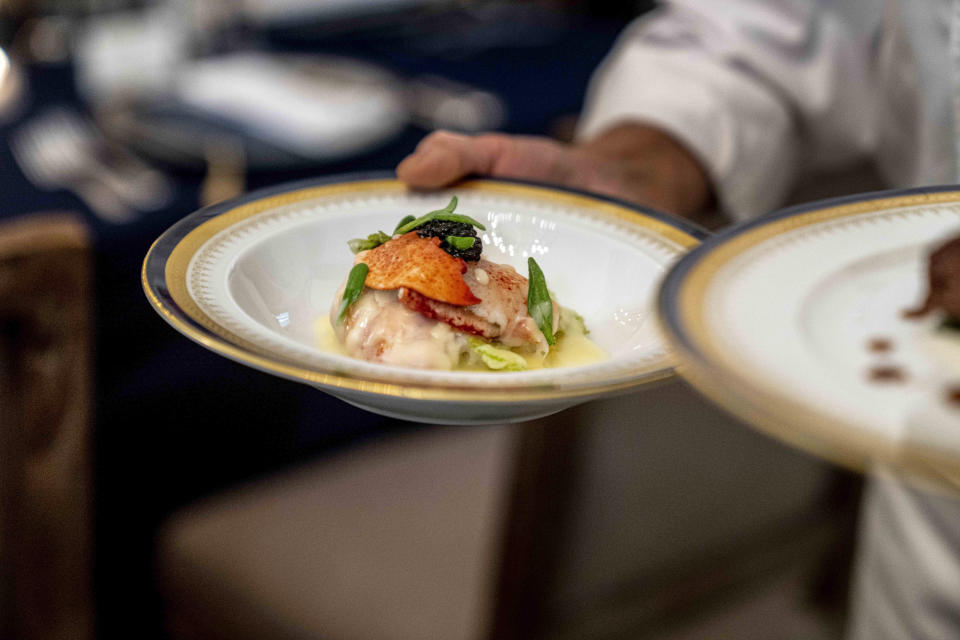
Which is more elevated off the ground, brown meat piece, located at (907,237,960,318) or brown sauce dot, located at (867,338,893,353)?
brown meat piece, located at (907,237,960,318)

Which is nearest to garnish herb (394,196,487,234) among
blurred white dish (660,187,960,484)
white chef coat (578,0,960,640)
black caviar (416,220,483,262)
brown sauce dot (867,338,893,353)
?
black caviar (416,220,483,262)

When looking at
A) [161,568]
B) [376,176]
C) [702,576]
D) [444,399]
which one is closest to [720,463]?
[702,576]

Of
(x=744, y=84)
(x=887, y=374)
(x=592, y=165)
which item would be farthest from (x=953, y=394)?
(x=744, y=84)

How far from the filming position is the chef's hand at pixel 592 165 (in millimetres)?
1079

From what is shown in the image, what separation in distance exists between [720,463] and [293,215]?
5.50 ft

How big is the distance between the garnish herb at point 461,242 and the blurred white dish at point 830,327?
0.31 metres

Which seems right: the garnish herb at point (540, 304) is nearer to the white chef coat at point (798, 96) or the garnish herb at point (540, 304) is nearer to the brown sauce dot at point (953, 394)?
the brown sauce dot at point (953, 394)

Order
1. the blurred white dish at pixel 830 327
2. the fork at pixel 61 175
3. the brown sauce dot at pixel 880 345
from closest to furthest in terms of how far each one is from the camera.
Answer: the blurred white dish at pixel 830 327
the brown sauce dot at pixel 880 345
the fork at pixel 61 175

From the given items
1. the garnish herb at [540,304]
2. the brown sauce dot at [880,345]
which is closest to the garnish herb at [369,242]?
the garnish herb at [540,304]

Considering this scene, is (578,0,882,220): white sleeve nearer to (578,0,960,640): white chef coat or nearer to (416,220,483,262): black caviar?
(578,0,960,640): white chef coat

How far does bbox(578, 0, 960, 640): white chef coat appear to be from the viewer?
5.32 ft

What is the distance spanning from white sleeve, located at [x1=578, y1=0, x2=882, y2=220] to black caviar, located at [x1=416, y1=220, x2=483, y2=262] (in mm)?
1023

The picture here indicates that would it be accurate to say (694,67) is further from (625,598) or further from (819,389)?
(819,389)

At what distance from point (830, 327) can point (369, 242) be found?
526 millimetres
